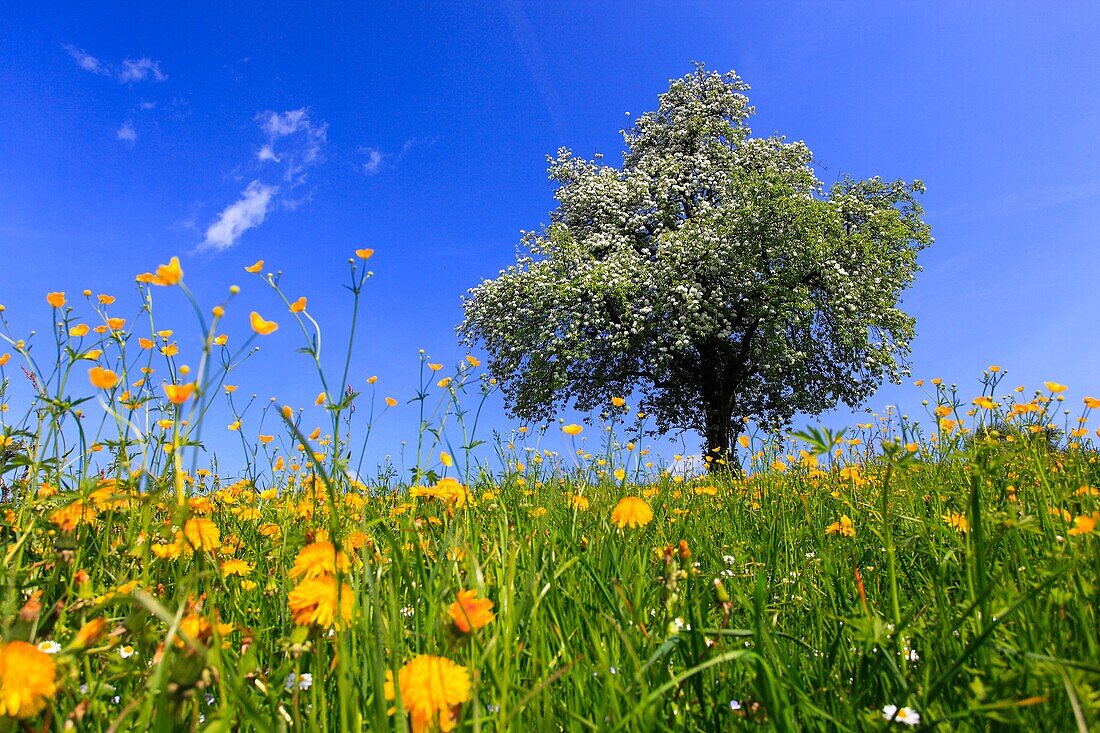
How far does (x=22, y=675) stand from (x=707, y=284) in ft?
59.8

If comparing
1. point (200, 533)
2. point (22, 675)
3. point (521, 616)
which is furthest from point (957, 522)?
point (22, 675)

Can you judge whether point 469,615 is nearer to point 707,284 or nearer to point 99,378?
point 99,378

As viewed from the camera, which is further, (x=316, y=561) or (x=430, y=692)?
(x=316, y=561)

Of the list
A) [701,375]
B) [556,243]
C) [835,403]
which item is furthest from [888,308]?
[556,243]

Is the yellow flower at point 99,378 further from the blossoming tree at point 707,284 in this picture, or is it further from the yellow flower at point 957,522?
the blossoming tree at point 707,284

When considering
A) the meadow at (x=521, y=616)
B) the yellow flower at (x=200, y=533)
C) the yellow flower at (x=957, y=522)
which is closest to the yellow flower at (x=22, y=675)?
the meadow at (x=521, y=616)

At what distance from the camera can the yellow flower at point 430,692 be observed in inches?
42.1

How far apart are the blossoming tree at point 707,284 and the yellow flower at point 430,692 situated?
1606 centimetres

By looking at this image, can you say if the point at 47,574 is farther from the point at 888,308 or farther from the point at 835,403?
the point at 835,403

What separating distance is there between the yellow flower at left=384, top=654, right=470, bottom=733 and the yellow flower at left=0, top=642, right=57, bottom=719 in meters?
0.48

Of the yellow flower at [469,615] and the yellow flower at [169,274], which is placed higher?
the yellow flower at [169,274]

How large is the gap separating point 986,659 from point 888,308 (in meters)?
18.6

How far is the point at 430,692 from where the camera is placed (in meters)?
1.08

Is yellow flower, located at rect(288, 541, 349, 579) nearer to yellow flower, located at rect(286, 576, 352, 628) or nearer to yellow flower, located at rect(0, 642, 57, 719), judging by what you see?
yellow flower, located at rect(286, 576, 352, 628)
